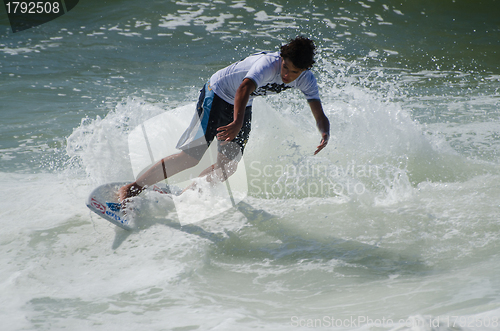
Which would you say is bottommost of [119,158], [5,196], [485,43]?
[5,196]

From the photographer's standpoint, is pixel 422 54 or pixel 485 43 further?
pixel 485 43

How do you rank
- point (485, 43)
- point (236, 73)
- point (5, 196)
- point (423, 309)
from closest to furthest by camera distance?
1. point (423, 309)
2. point (236, 73)
3. point (5, 196)
4. point (485, 43)

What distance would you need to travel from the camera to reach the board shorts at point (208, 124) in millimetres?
3551

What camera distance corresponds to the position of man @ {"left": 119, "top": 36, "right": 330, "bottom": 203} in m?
3.07

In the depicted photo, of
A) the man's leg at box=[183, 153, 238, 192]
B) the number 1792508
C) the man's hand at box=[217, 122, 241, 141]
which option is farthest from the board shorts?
the number 1792508

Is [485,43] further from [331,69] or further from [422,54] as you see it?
[331,69]

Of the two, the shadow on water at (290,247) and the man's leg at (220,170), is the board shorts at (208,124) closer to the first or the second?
the man's leg at (220,170)

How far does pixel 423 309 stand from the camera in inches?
86.6

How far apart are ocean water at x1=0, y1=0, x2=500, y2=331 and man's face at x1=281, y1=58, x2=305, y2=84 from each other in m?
1.08

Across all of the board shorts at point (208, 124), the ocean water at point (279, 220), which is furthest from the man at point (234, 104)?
the ocean water at point (279, 220)

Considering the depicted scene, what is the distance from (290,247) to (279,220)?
0.47 meters

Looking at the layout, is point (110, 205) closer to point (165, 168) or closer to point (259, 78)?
point (165, 168)

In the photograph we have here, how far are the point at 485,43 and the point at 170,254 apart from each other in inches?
510

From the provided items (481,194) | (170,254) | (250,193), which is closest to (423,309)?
(170,254)
